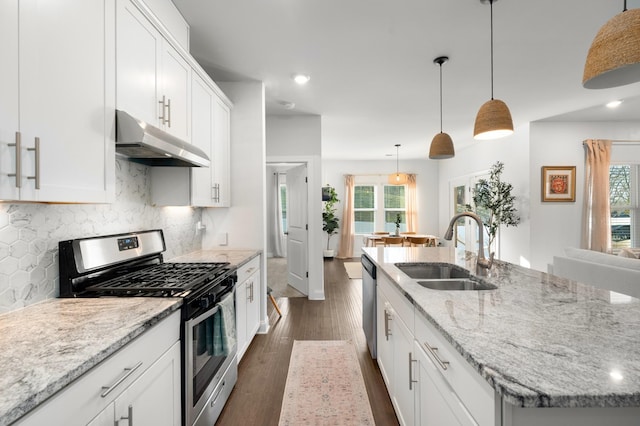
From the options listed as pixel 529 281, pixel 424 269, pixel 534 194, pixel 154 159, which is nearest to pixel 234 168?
pixel 154 159

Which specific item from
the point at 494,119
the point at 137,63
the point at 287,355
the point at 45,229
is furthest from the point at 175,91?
the point at 287,355

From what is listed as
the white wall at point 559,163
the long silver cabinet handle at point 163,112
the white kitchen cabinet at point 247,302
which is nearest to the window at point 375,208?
the white wall at point 559,163

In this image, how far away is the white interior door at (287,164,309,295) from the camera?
457cm

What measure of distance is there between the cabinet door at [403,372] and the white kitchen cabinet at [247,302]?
1.25 metres

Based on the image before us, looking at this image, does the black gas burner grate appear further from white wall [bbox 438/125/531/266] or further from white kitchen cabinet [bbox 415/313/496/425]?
white wall [bbox 438/125/531/266]

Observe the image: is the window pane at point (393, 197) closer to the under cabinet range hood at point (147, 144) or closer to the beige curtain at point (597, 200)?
the beige curtain at point (597, 200)

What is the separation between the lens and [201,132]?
2.49m

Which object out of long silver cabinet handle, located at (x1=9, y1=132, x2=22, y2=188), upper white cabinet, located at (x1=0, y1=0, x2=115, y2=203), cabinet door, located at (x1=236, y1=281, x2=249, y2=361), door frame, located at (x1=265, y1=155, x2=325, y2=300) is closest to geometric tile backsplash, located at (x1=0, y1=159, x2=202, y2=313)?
upper white cabinet, located at (x1=0, y1=0, x2=115, y2=203)

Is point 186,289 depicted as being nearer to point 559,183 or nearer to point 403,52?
point 403,52

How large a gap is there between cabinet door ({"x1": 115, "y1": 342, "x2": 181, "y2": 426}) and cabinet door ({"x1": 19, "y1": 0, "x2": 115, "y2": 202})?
0.73 meters

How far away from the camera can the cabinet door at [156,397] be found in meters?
1.04

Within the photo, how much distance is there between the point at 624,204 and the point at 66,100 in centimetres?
692

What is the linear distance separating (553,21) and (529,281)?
198 centimetres

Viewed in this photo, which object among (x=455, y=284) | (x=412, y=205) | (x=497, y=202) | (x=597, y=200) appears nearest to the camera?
(x=455, y=284)
